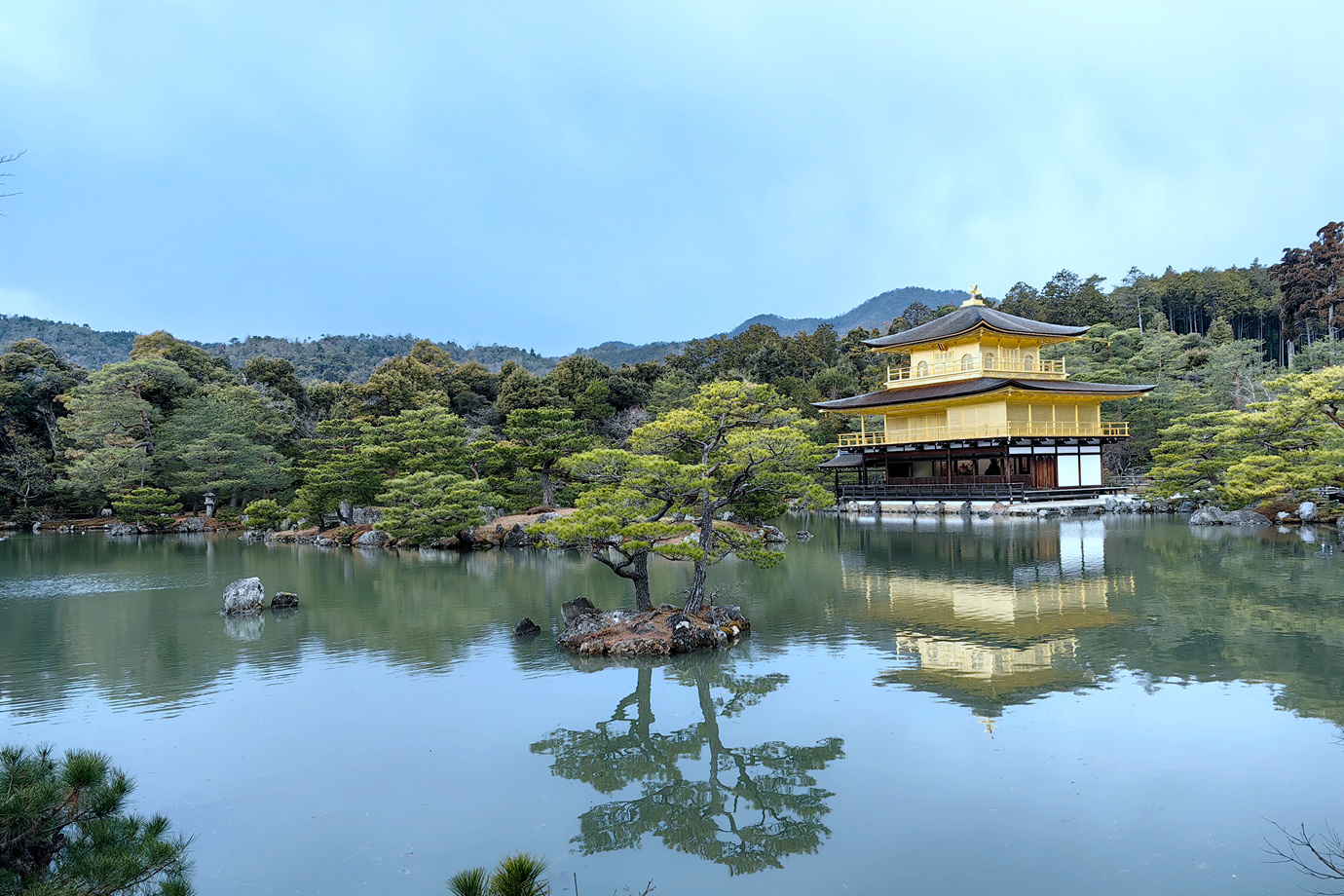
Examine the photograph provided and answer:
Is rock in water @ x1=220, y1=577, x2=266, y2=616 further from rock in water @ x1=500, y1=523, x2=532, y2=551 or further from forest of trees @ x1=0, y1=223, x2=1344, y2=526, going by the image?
rock in water @ x1=500, y1=523, x2=532, y2=551

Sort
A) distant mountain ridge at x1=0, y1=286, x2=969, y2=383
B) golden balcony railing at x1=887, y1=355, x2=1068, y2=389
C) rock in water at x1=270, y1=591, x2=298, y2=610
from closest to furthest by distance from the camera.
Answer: rock in water at x1=270, y1=591, x2=298, y2=610 → golden balcony railing at x1=887, y1=355, x2=1068, y2=389 → distant mountain ridge at x1=0, y1=286, x2=969, y2=383

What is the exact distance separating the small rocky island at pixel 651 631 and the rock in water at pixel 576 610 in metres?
0.02

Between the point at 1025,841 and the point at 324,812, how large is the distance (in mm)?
4407

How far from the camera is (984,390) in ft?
90.9

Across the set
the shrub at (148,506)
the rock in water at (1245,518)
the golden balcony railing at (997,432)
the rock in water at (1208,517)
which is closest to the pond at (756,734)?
the rock in water at (1245,518)

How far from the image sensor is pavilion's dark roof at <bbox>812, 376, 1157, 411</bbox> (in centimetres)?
2778

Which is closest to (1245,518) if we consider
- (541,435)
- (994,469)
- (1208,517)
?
(1208,517)

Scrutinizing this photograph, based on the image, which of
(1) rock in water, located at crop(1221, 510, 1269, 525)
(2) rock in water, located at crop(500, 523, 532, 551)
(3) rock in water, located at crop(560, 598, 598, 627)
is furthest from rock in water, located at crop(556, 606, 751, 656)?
(1) rock in water, located at crop(1221, 510, 1269, 525)

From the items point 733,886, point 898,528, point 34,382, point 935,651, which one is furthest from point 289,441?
point 733,886

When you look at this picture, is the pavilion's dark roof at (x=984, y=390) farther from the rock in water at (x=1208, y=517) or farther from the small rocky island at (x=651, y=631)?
the small rocky island at (x=651, y=631)

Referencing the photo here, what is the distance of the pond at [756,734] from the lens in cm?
473

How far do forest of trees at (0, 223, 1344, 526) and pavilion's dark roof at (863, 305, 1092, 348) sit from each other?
5.11 m

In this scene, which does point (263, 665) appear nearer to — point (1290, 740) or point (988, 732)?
point (988, 732)

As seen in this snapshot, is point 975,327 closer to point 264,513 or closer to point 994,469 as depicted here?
point 994,469
